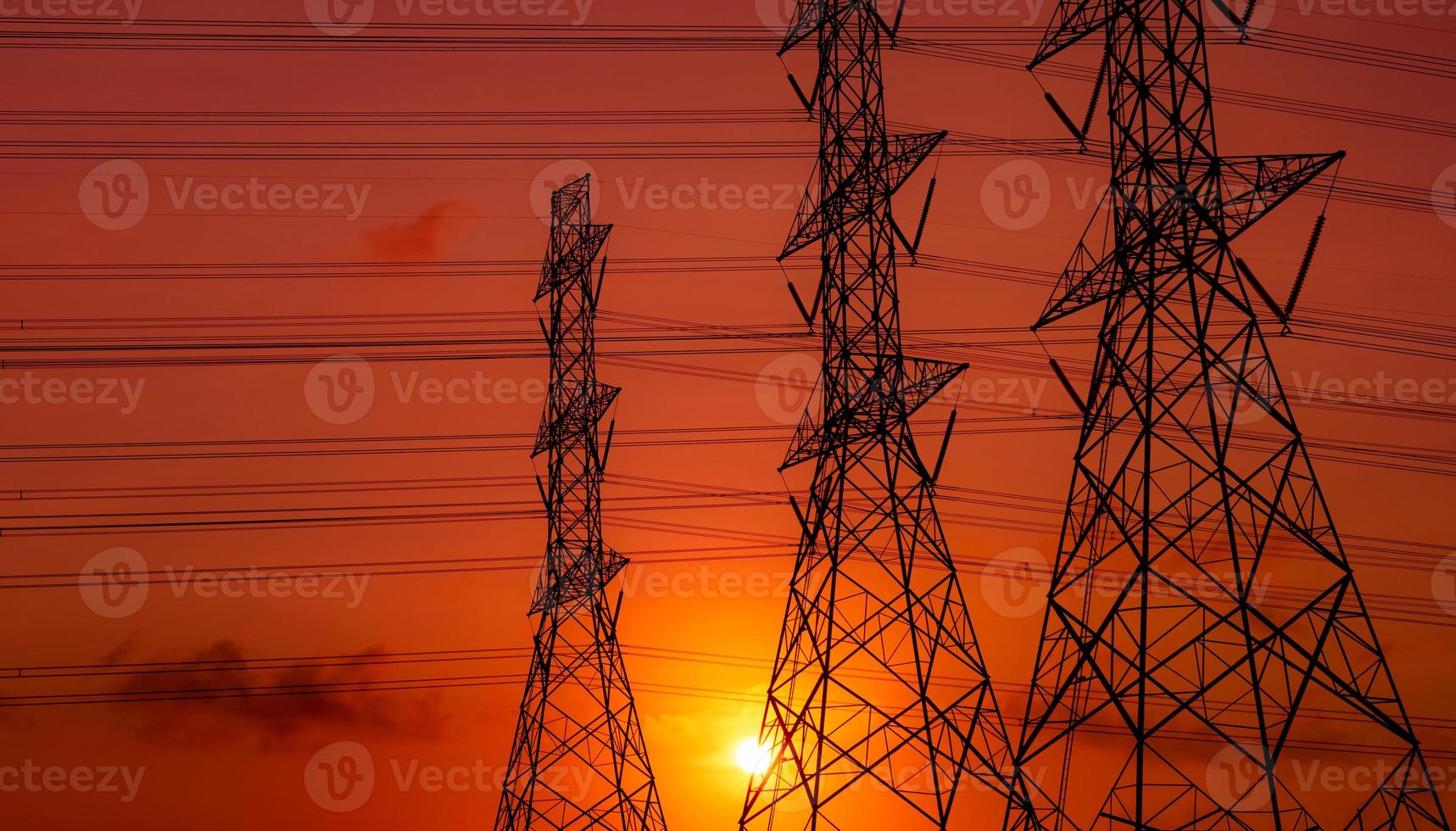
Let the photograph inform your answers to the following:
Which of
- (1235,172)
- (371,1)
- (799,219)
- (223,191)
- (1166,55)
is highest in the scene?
(371,1)

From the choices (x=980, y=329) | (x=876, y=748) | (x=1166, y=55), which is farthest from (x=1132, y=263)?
(x=876, y=748)

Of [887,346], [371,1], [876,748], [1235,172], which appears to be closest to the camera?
[1235,172]

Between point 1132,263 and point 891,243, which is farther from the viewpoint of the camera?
point 891,243

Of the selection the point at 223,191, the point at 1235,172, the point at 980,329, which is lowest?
the point at 1235,172

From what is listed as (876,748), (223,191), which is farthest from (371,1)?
(876,748)

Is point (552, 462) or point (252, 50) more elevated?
point (252, 50)

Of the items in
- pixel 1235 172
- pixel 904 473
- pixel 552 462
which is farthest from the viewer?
pixel 552 462

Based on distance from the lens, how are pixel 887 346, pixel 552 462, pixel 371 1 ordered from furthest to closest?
pixel 371 1, pixel 552 462, pixel 887 346

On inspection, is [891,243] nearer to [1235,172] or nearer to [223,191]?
[1235,172]

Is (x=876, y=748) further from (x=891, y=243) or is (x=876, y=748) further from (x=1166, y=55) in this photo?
(x=1166, y=55)
